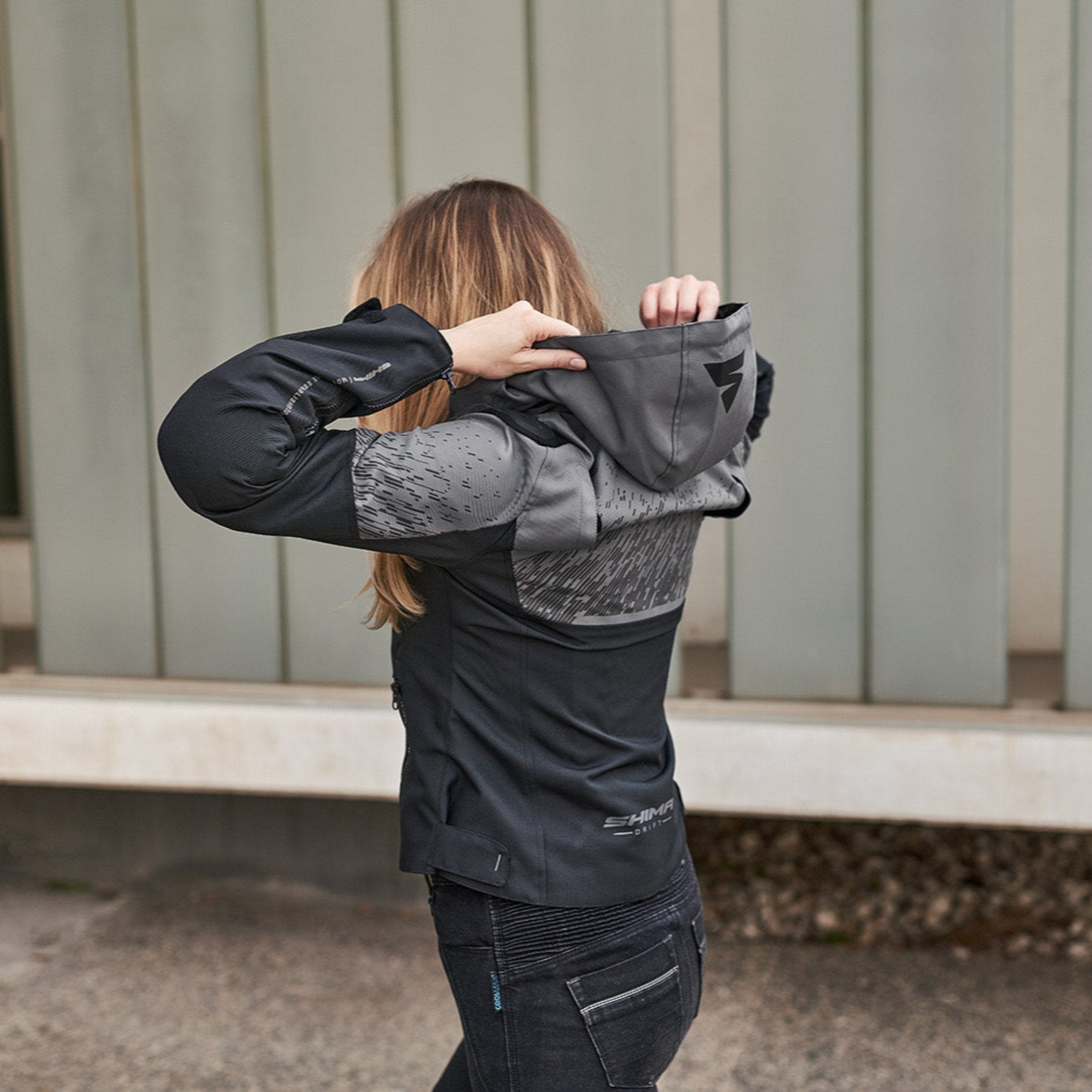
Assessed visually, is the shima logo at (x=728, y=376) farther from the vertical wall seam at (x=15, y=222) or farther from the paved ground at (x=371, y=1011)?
the vertical wall seam at (x=15, y=222)

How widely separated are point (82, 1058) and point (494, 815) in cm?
224

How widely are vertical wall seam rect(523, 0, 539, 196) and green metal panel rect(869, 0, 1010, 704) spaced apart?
89 cm

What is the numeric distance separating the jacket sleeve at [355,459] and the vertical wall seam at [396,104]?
7.32ft

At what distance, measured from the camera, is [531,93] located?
358 cm

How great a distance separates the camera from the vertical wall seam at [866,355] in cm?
337

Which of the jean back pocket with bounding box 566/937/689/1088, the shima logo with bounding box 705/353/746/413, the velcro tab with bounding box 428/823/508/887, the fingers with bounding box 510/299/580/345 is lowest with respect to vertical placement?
the jean back pocket with bounding box 566/937/689/1088

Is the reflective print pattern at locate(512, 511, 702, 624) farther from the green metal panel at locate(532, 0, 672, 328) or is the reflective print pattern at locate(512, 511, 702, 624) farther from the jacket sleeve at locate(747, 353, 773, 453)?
the green metal panel at locate(532, 0, 672, 328)

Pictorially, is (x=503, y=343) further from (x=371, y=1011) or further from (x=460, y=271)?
(x=371, y=1011)

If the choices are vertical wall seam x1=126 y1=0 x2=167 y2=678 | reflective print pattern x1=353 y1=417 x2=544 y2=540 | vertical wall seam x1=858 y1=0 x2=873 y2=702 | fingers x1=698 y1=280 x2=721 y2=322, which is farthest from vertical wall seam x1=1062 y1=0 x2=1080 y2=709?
vertical wall seam x1=126 y1=0 x2=167 y2=678

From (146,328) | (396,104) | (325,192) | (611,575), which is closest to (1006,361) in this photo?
(396,104)

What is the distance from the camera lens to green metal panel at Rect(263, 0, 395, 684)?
144 inches

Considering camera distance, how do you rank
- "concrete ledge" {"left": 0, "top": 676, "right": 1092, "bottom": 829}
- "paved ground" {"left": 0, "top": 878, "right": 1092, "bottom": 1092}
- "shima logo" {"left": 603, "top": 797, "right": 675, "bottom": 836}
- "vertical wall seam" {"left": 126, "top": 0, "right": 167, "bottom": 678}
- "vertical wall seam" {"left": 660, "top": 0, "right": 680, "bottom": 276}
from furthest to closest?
"vertical wall seam" {"left": 126, "top": 0, "right": 167, "bottom": 678} < "vertical wall seam" {"left": 660, "top": 0, "right": 680, "bottom": 276} < "concrete ledge" {"left": 0, "top": 676, "right": 1092, "bottom": 829} < "paved ground" {"left": 0, "top": 878, "right": 1092, "bottom": 1092} < "shima logo" {"left": 603, "top": 797, "right": 675, "bottom": 836}

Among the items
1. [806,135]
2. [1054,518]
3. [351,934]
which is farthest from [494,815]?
[1054,518]

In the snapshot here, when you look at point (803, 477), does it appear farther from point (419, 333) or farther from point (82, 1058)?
point (82, 1058)
